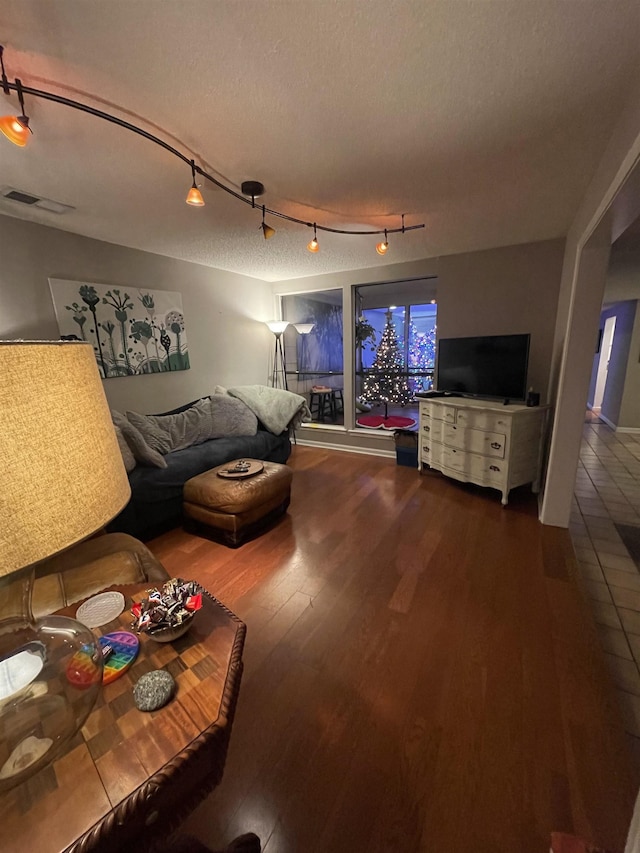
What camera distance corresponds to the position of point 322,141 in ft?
5.18

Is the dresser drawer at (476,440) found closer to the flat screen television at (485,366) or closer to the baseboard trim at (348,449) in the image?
the flat screen television at (485,366)

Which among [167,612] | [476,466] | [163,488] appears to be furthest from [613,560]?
[163,488]

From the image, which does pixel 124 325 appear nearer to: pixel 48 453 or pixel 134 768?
pixel 48 453

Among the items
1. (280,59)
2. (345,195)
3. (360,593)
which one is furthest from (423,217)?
(360,593)

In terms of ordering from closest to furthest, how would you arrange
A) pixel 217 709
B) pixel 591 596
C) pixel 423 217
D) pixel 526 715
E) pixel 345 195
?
pixel 217 709 < pixel 526 715 < pixel 591 596 < pixel 345 195 < pixel 423 217

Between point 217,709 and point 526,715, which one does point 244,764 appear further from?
point 526,715

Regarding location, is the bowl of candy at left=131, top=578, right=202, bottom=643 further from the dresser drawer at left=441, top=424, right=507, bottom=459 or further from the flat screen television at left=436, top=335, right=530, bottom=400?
the flat screen television at left=436, top=335, right=530, bottom=400

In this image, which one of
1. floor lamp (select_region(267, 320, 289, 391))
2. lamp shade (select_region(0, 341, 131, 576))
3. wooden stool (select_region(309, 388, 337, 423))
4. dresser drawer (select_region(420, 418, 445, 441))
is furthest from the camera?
wooden stool (select_region(309, 388, 337, 423))

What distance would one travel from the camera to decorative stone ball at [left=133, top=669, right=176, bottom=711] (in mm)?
716

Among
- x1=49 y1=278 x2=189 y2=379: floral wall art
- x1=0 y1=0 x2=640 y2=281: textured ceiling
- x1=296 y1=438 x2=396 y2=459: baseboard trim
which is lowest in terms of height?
x1=296 y1=438 x2=396 y2=459: baseboard trim

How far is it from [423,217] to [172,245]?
2226mm

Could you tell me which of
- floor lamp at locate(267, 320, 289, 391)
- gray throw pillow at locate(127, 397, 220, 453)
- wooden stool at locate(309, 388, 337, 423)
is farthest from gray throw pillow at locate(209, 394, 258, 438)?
wooden stool at locate(309, 388, 337, 423)

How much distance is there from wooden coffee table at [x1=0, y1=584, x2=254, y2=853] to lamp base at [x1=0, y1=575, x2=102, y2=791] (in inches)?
1.2

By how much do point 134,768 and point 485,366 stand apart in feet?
11.3
